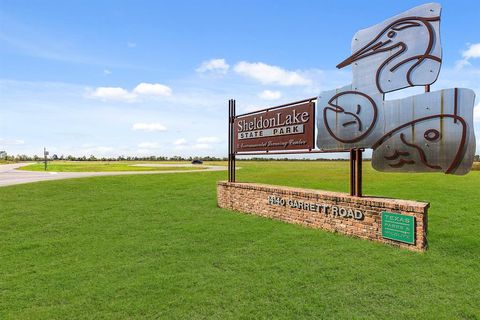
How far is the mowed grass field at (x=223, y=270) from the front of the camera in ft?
15.0

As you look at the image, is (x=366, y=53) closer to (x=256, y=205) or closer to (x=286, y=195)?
(x=286, y=195)

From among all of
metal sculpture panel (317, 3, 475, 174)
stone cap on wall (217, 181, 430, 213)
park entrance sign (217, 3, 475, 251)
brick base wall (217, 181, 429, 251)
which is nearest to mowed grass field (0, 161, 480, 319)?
brick base wall (217, 181, 429, 251)

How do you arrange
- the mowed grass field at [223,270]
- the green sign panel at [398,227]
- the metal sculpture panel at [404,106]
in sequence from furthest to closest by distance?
the green sign panel at [398,227], the metal sculpture panel at [404,106], the mowed grass field at [223,270]

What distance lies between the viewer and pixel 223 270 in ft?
19.6

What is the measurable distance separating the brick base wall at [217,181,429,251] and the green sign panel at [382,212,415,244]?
8cm

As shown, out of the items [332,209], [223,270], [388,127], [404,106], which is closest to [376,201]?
[332,209]

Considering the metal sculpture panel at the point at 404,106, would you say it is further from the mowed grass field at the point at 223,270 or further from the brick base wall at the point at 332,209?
the mowed grass field at the point at 223,270

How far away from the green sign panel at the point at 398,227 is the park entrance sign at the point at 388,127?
0.02 meters

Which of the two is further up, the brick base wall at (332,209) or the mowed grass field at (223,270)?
the brick base wall at (332,209)

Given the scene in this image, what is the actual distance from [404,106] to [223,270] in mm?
6234

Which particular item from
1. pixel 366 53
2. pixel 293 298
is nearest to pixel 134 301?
pixel 293 298

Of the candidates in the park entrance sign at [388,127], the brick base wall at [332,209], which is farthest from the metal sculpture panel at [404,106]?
the brick base wall at [332,209]

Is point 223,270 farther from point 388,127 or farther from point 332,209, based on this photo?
point 388,127

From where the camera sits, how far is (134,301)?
4.77 meters
